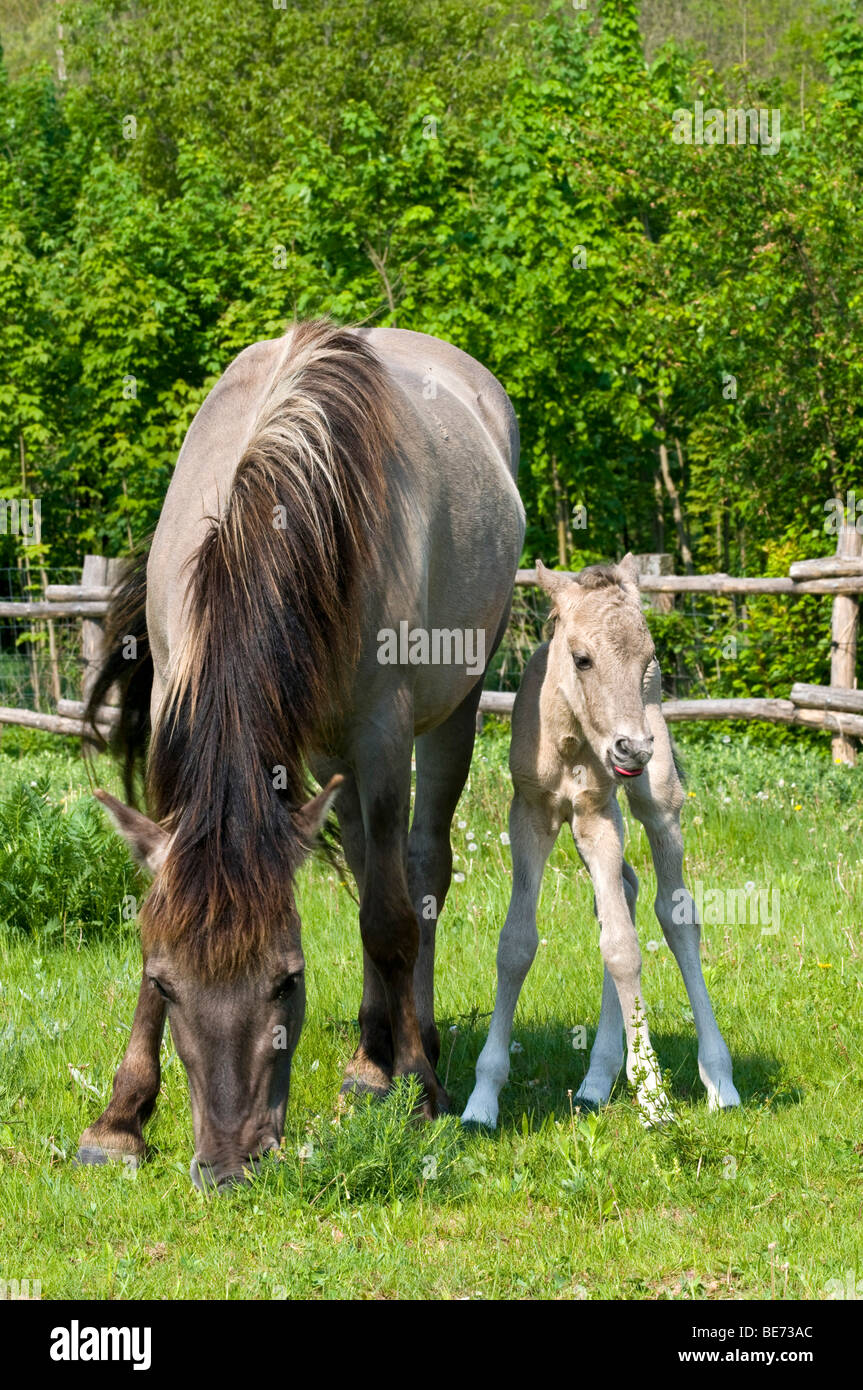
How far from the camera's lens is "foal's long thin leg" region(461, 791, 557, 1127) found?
167 inches

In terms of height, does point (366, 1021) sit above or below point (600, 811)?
below

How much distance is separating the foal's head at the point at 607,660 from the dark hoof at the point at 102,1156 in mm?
1775

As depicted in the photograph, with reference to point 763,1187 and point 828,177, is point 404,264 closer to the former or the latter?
point 828,177

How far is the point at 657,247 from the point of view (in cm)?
1466

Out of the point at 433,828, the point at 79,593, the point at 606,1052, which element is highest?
the point at 79,593

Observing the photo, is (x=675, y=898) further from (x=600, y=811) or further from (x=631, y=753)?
(x=631, y=753)

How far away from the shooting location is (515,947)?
425cm

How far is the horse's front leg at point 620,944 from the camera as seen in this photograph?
3904 millimetres

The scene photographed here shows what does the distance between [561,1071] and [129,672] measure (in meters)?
2.13

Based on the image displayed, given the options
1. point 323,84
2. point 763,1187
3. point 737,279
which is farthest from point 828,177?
point 323,84

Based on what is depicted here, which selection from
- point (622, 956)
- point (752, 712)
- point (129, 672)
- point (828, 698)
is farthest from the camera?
point (752, 712)

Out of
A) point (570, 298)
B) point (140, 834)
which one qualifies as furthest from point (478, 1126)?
point (570, 298)

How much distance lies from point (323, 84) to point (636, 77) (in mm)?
13179

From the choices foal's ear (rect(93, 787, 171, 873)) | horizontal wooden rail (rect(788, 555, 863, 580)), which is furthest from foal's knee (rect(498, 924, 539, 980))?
horizontal wooden rail (rect(788, 555, 863, 580))
